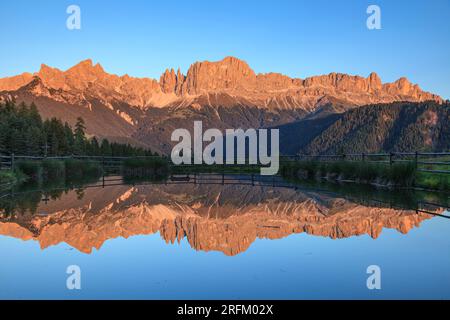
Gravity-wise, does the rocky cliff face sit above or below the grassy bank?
below

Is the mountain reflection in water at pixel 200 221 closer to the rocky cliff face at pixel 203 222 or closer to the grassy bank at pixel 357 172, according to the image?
the rocky cliff face at pixel 203 222

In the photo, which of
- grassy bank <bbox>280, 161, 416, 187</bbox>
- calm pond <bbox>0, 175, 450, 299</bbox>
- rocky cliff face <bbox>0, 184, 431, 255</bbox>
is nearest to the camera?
calm pond <bbox>0, 175, 450, 299</bbox>

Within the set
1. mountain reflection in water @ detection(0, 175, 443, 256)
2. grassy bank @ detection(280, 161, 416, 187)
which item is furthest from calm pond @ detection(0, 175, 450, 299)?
grassy bank @ detection(280, 161, 416, 187)

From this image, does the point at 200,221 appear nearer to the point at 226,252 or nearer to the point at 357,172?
the point at 226,252

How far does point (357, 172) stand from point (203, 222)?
15.8 meters

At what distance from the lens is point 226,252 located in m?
6.75

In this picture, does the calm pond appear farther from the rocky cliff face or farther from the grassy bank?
the grassy bank

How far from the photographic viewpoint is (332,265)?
5941mm

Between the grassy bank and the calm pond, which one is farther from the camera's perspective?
the grassy bank

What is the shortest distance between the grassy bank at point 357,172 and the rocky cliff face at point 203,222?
7.19m

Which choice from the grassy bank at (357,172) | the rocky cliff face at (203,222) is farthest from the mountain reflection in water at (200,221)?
the grassy bank at (357,172)

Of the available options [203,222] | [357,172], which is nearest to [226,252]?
[203,222]

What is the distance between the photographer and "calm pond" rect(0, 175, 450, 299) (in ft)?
16.0
